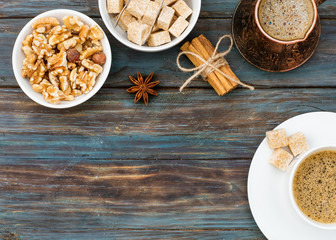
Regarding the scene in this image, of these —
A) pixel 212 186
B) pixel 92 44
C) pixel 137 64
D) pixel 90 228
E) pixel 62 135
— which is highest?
pixel 92 44

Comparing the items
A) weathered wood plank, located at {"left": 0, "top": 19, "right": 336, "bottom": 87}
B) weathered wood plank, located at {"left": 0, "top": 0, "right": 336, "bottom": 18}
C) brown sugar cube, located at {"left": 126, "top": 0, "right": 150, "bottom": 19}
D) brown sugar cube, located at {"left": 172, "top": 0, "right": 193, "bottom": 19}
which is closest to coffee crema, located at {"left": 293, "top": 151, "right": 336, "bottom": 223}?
weathered wood plank, located at {"left": 0, "top": 19, "right": 336, "bottom": 87}

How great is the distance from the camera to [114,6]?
4.29 feet

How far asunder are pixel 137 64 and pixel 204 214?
735 millimetres

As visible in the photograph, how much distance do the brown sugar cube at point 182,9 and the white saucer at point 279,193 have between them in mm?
594

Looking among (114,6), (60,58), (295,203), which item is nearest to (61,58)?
(60,58)

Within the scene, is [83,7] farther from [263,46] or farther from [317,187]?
[317,187]

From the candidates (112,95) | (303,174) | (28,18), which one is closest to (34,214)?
(112,95)

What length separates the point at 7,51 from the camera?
1480 millimetres

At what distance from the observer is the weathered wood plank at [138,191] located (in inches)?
58.8

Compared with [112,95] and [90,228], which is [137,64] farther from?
[90,228]

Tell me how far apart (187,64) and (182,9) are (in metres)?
0.24

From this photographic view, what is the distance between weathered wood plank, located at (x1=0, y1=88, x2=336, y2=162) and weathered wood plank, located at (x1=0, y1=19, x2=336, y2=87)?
0.04 m

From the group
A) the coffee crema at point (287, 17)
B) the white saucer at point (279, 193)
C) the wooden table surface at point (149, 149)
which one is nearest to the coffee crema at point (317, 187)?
the white saucer at point (279, 193)

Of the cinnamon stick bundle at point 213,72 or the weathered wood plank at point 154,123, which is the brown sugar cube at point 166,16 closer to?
the cinnamon stick bundle at point 213,72
